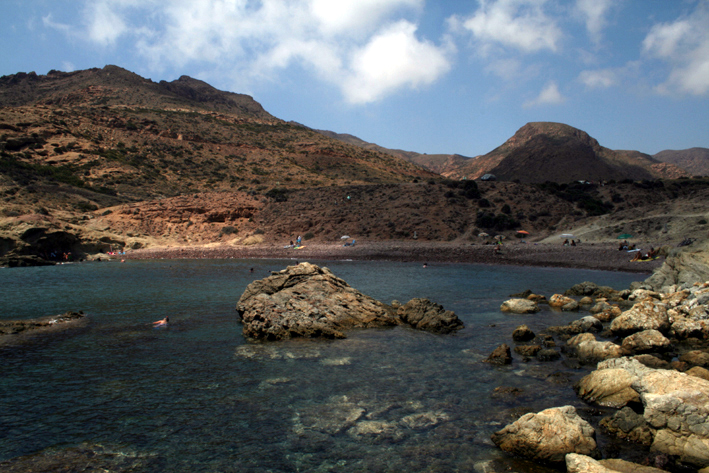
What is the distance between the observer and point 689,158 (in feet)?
540

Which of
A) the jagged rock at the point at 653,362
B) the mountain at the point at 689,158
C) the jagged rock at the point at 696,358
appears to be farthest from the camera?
the mountain at the point at 689,158

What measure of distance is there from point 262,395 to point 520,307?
12.9 meters

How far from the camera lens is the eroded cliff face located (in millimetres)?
17406

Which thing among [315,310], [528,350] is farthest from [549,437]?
[315,310]

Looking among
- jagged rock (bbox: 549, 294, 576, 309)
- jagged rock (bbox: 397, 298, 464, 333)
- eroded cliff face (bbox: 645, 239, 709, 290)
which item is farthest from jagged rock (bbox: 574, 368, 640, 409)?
eroded cliff face (bbox: 645, 239, 709, 290)

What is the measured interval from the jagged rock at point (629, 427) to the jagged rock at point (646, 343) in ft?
15.5

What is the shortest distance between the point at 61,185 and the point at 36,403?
56.9 metres

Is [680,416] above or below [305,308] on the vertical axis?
below

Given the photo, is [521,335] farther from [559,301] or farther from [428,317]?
[559,301]

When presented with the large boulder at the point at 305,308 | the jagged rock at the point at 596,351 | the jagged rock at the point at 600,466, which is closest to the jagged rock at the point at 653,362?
the jagged rock at the point at 596,351

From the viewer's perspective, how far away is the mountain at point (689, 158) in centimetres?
15025

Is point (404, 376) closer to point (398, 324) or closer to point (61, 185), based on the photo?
point (398, 324)

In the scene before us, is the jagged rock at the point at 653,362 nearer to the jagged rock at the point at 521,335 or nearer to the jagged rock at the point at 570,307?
the jagged rock at the point at 521,335

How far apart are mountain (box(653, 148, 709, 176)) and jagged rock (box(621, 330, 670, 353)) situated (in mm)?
176071
